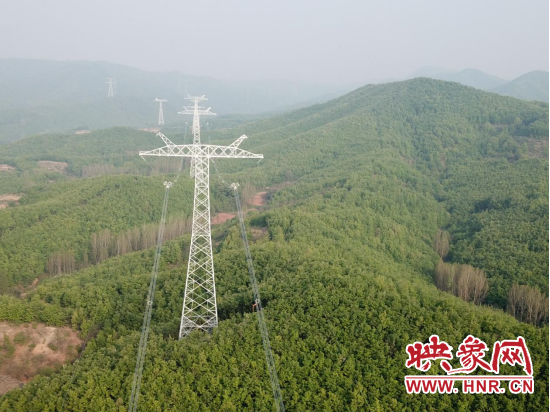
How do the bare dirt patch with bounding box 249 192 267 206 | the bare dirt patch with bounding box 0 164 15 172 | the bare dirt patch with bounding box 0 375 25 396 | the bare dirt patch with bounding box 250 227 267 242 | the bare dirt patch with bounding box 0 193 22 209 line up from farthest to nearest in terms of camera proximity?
the bare dirt patch with bounding box 0 164 15 172 < the bare dirt patch with bounding box 249 192 267 206 < the bare dirt patch with bounding box 0 193 22 209 < the bare dirt patch with bounding box 250 227 267 242 < the bare dirt patch with bounding box 0 375 25 396

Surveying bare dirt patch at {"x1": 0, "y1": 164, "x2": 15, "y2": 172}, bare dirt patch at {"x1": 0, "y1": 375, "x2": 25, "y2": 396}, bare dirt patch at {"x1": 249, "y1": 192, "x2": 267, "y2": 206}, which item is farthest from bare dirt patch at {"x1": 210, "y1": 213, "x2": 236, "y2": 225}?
bare dirt patch at {"x1": 0, "y1": 164, "x2": 15, "y2": 172}

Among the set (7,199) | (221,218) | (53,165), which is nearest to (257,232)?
(221,218)

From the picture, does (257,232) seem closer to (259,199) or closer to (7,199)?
(259,199)

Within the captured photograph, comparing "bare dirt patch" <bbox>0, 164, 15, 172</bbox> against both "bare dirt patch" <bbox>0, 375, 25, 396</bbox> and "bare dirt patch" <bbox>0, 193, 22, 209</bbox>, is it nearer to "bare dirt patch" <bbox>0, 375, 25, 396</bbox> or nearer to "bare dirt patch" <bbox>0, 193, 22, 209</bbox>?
"bare dirt patch" <bbox>0, 193, 22, 209</bbox>

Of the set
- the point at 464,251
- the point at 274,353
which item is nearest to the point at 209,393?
the point at 274,353

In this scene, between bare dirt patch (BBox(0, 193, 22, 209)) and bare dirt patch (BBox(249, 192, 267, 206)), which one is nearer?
bare dirt patch (BBox(0, 193, 22, 209))
